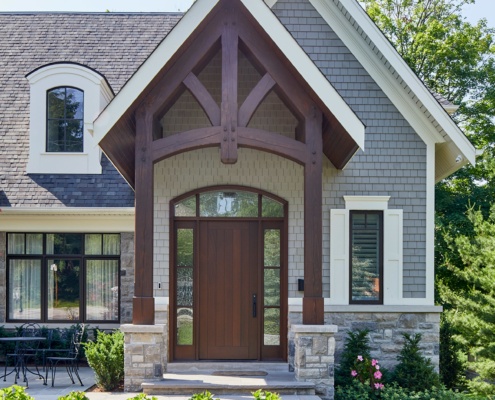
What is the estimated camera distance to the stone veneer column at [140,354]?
9.33m

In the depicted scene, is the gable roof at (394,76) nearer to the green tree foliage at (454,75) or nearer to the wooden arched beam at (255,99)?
the wooden arched beam at (255,99)

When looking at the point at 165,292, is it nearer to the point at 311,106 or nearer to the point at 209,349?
the point at 209,349

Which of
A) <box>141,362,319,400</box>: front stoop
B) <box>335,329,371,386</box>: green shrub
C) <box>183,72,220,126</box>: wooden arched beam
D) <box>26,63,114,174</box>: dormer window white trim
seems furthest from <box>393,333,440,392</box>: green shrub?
<box>26,63,114,174</box>: dormer window white trim

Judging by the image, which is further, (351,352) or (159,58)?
(351,352)

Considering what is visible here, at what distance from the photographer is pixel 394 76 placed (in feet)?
37.1

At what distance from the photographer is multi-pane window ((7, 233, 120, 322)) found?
13562mm

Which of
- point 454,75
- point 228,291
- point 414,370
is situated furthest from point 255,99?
point 454,75

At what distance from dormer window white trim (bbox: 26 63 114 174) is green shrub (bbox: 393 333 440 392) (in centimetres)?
677

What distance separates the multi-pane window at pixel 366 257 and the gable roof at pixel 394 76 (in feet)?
5.25

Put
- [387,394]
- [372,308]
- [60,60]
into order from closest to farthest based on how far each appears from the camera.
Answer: [387,394] < [372,308] < [60,60]

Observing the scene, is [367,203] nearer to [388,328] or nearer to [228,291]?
[388,328]

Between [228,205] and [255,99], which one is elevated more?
[255,99]

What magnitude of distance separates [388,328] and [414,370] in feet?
2.59

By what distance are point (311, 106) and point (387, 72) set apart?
2.38 metres
